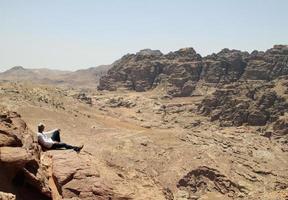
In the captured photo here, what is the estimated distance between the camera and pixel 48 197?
A: 12.9m

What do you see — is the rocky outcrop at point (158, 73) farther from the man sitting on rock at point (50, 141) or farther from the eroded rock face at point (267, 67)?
the man sitting on rock at point (50, 141)

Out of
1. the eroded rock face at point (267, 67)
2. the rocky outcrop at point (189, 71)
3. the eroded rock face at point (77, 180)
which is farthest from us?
the rocky outcrop at point (189, 71)

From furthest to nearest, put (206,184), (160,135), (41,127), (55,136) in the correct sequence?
(160,135)
(206,184)
(55,136)
(41,127)

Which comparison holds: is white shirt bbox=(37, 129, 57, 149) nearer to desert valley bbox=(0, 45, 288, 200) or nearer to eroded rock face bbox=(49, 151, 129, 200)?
desert valley bbox=(0, 45, 288, 200)

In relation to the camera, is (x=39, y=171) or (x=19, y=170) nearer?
(x=19, y=170)

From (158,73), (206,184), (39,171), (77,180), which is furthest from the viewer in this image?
(158,73)

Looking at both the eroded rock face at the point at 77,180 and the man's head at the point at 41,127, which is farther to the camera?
the man's head at the point at 41,127

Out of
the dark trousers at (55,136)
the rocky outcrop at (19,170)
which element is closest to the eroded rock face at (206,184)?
the dark trousers at (55,136)

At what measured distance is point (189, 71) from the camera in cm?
12556

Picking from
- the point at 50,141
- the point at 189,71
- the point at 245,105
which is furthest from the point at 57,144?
the point at 189,71

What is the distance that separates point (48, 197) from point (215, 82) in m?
114

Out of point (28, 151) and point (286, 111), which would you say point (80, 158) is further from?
point (286, 111)

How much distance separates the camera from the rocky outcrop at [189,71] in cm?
12300

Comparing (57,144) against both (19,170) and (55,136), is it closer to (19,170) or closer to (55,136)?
(55,136)
